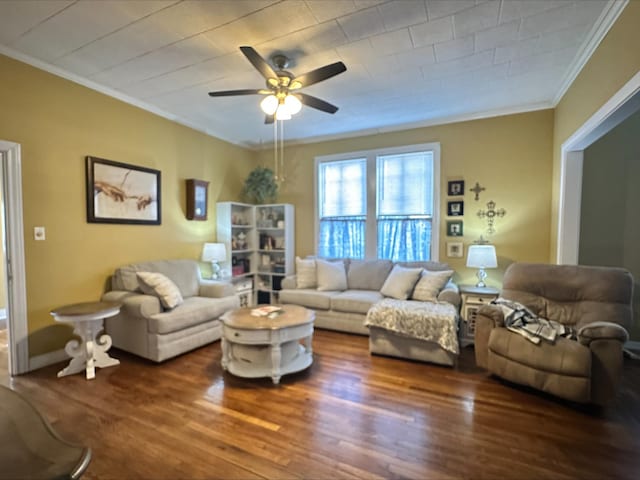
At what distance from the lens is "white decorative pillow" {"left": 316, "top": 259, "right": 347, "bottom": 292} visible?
4227mm

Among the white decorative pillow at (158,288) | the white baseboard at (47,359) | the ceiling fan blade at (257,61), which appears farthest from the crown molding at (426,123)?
the white baseboard at (47,359)

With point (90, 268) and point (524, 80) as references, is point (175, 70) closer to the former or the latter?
point (90, 268)

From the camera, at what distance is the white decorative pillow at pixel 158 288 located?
10.3 ft

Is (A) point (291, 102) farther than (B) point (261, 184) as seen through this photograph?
No

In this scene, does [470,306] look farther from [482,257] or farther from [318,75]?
[318,75]

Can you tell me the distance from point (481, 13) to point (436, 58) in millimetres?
565

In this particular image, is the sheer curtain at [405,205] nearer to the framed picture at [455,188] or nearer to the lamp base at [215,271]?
the framed picture at [455,188]

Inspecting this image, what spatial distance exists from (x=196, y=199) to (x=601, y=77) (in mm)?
4428

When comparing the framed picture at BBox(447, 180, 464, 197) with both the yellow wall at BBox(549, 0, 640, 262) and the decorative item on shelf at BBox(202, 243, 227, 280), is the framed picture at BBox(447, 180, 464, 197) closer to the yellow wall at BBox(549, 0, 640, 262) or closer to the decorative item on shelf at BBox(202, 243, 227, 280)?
the yellow wall at BBox(549, 0, 640, 262)

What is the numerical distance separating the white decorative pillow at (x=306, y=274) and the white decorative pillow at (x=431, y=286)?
141 cm

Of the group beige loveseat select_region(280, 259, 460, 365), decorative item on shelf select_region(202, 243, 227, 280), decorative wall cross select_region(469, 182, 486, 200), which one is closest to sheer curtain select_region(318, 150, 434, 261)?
beige loveseat select_region(280, 259, 460, 365)

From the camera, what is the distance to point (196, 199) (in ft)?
14.2

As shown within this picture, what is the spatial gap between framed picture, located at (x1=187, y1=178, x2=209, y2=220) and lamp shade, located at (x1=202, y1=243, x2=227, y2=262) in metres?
0.46

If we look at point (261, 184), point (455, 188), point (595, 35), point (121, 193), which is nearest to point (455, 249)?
point (455, 188)
